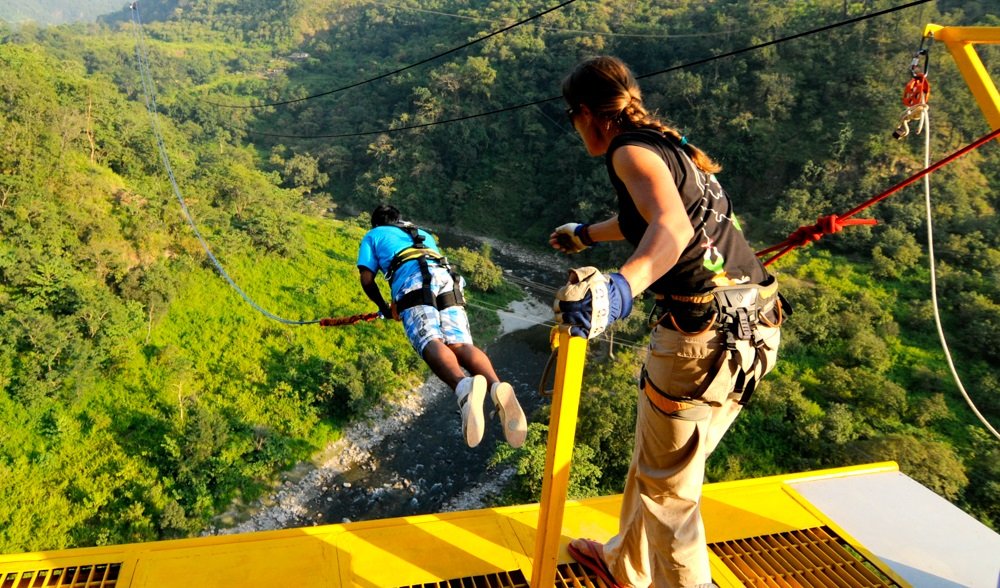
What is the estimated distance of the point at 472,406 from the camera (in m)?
2.69

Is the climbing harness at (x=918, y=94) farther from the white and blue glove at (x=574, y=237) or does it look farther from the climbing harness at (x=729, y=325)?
the white and blue glove at (x=574, y=237)

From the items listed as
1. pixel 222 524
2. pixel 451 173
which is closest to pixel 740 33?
pixel 451 173

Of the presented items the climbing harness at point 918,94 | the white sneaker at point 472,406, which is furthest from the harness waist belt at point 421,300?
the climbing harness at point 918,94

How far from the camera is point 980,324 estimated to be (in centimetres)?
1338

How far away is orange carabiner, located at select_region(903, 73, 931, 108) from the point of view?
8.70ft

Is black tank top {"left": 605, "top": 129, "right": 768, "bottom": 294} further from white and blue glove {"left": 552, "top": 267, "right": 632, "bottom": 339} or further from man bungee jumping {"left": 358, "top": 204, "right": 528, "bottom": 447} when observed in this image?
man bungee jumping {"left": 358, "top": 204, "right": 528, "bottom": 447}

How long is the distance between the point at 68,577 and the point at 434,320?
6.90ft

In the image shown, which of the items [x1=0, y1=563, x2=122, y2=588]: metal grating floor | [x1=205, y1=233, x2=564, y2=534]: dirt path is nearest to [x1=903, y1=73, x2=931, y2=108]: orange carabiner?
[x1=0, y1=563, x2=122, y2=588]: metal grating floor

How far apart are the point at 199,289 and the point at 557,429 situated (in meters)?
15.6

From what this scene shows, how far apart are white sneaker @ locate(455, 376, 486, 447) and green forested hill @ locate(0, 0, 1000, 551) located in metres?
7.93

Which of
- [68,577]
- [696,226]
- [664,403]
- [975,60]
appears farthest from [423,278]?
[975,60]

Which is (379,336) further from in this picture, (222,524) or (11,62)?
(11,62)

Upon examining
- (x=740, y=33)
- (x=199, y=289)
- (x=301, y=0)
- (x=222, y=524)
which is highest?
(x=301, y=0)

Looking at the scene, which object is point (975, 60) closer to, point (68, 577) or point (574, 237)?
point (574, 237)
